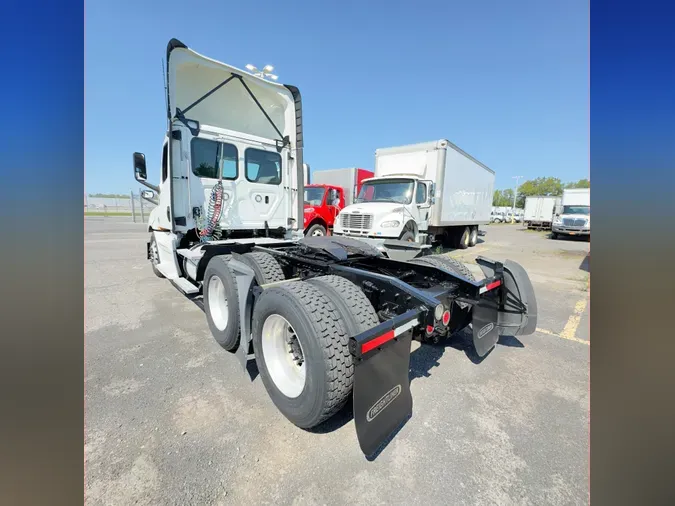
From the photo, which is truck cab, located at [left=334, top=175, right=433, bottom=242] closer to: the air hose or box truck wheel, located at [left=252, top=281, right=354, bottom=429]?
the air hose

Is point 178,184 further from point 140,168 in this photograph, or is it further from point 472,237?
point 472,237

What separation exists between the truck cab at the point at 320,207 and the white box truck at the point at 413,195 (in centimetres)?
142

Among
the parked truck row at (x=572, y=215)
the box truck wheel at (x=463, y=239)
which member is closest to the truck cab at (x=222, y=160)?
the box truck wheel at (x=463, y=239)

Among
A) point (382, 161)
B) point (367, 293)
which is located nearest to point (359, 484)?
point (367, 293)

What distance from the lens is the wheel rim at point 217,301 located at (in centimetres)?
371

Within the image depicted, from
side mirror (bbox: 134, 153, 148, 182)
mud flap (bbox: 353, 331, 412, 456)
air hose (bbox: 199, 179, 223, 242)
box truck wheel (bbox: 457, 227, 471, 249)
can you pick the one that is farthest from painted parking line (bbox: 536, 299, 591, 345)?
box truck wheel (bbox: 457, 227, 471, 249)

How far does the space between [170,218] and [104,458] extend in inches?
136

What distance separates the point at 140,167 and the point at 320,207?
272 inches

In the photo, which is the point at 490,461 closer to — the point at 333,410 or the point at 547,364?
the point at 333,410

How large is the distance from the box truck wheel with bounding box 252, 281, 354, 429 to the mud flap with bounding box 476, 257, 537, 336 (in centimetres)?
215

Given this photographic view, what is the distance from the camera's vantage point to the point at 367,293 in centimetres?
277

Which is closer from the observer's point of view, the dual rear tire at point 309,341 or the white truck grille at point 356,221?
the dual rear tire at point 309,341

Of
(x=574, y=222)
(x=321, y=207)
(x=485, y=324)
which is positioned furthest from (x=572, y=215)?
(x=485, y=324)

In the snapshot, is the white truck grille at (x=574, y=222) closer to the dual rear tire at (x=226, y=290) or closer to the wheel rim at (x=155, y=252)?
the dual rear tire at (x=226, y=290)
